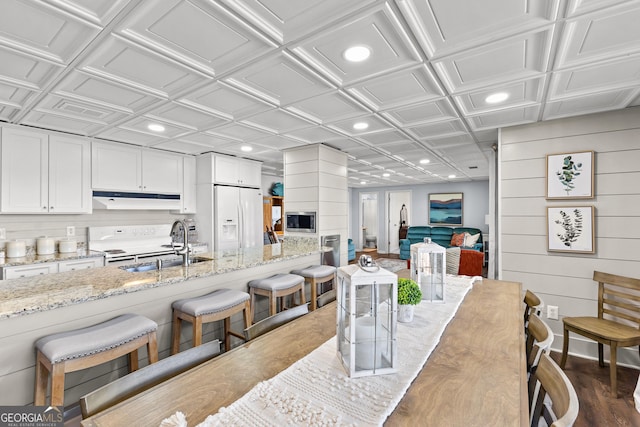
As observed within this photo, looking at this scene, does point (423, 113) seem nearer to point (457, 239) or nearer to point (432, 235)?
point (457, 239)

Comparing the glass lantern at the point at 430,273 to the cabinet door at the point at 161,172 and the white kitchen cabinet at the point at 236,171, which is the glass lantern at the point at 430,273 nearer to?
the white kitchen cabinet at the point at 236,171

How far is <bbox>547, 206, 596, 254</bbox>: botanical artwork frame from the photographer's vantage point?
2.80 metres

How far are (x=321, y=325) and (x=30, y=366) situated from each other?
145 cm

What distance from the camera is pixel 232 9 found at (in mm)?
1419

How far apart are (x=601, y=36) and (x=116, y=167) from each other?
4.95 meters

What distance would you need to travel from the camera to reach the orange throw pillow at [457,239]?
7640 millimetres

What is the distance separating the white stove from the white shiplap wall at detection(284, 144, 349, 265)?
1.85 meters

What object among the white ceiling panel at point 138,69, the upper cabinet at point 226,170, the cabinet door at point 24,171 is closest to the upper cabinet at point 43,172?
the cabinet door at point 24,171

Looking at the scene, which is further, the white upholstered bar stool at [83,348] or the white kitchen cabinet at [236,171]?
the white kitchen cabinet at [236,171]

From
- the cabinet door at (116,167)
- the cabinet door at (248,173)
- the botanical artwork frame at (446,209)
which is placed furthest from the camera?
the botanical artwork frame at (446,209)

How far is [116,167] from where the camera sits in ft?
13.1

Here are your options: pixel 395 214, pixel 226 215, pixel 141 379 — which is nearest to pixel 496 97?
pixel 141 379

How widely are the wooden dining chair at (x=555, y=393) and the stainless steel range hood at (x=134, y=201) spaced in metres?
4.62

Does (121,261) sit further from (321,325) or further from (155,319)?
(321,325)
